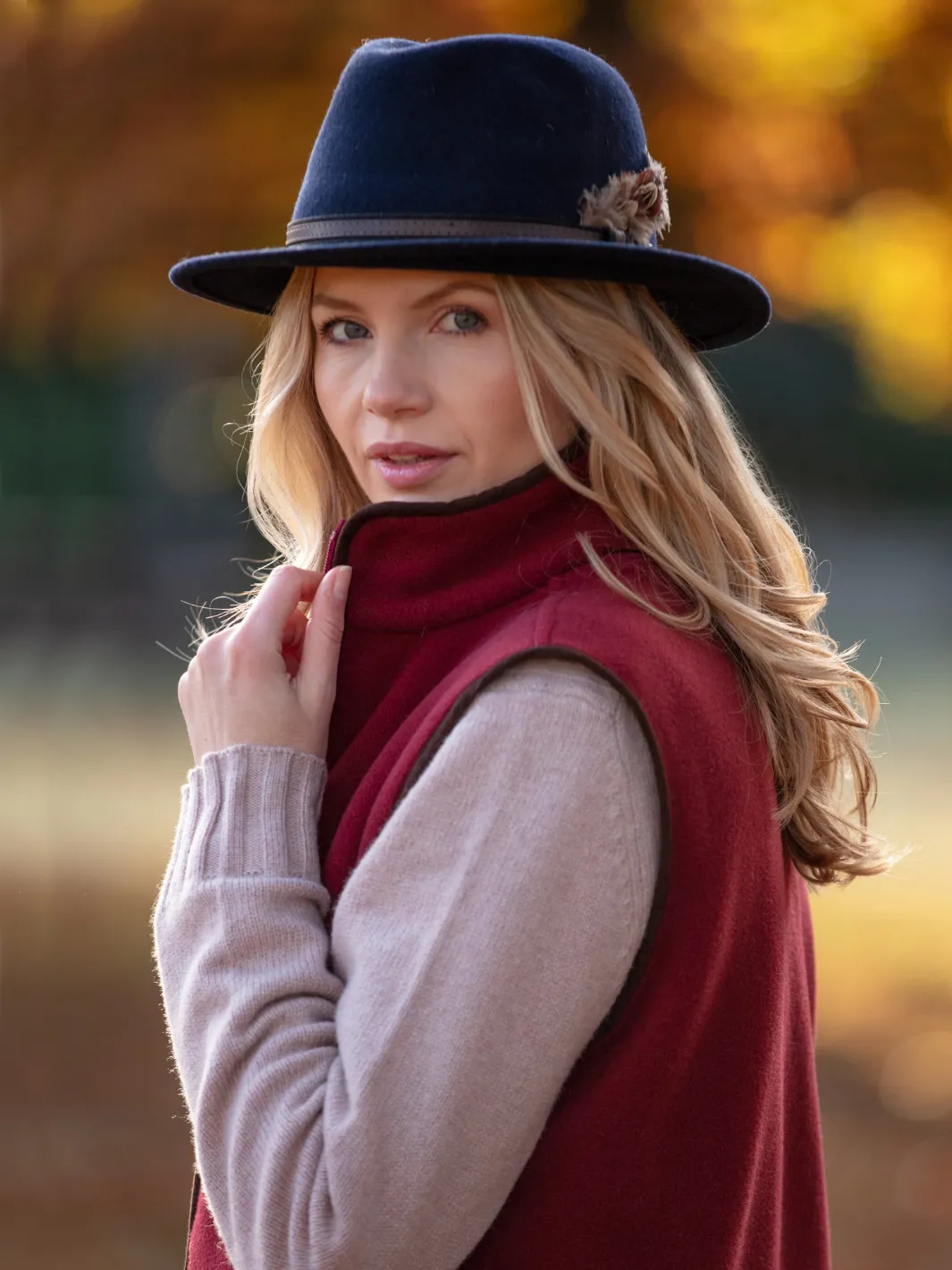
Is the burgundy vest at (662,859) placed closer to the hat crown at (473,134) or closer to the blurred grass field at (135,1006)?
the hat crown at (473,134)

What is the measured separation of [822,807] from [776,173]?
3.35 metres

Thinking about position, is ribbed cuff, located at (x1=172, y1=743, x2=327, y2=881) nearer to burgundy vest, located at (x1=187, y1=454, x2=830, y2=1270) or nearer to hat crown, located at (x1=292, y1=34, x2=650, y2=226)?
burgundy vest, located at (x1=187, y1=454, x2=830, y2=1270)

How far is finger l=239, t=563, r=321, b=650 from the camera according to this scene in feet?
4.77

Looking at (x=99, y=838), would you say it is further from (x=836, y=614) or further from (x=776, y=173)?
(x=836, y=614)

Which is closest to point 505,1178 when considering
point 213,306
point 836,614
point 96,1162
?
point 96,1162

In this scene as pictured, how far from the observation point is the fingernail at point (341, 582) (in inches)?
56.6

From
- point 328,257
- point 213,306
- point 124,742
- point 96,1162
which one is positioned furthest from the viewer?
point 124,742

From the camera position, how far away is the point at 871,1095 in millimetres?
4402

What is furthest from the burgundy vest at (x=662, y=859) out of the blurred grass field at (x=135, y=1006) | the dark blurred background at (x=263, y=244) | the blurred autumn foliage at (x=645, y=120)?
the blurred autumn foliage at (x=645, y=120)

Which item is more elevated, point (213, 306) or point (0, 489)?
point (213, 306)

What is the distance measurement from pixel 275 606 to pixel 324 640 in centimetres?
8

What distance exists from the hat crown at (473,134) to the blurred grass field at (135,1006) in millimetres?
3037

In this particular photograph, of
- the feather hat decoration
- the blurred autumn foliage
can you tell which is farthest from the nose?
the blurred autumn foliage

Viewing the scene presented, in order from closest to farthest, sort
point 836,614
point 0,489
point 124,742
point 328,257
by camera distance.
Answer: point 328,257, point 0,489, point 124,742, point 836,614
